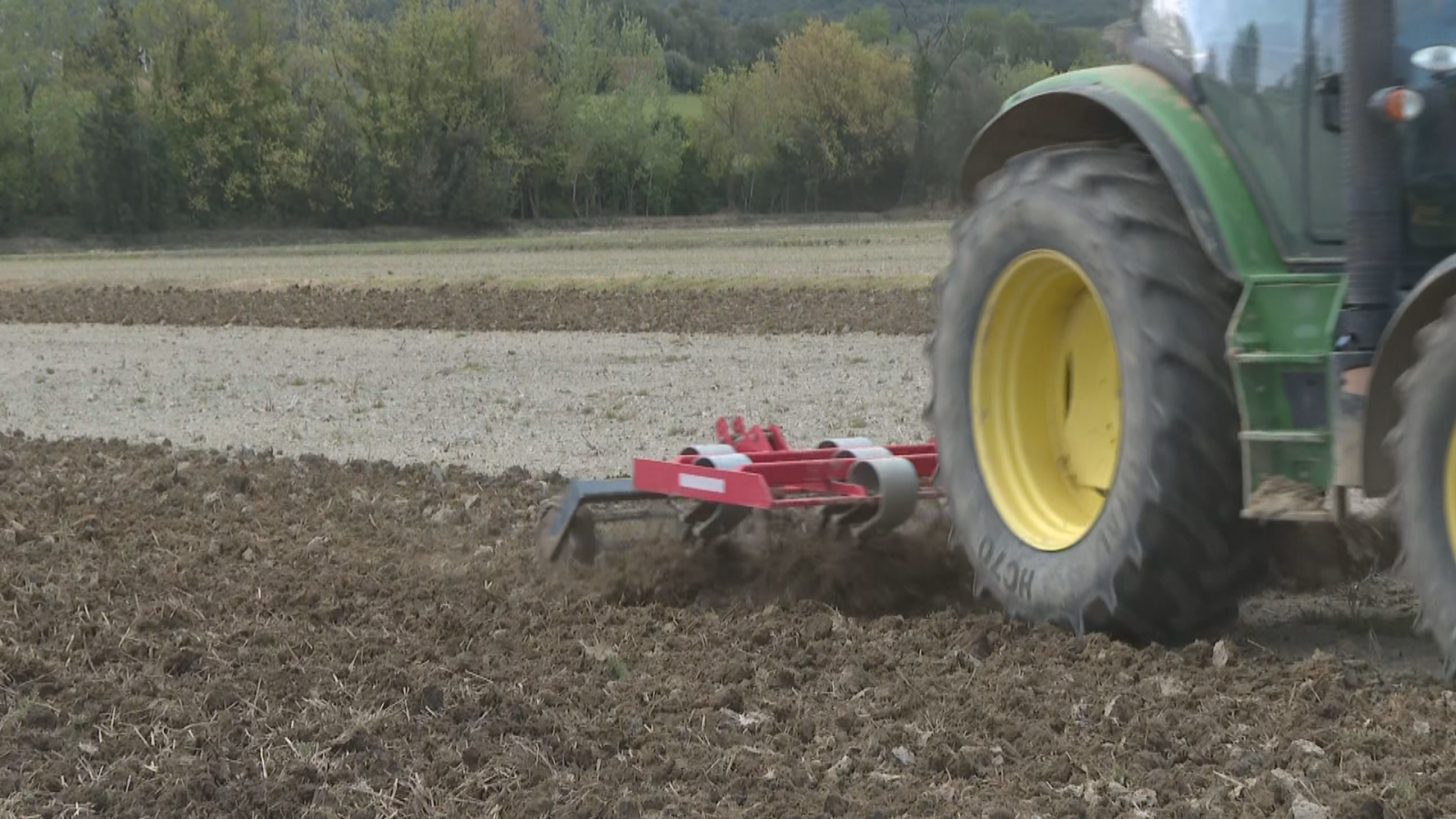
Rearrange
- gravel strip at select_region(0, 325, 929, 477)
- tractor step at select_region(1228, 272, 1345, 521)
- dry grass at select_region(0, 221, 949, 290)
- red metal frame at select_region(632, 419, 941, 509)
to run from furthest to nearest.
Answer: dry grass at select_region(0, 221, 949, 290), gravel strip at select_region(0, 325, 929, 477), red metal frame at select_region(632, 419, 941, 509), tractor step at select_region(1228, 272, 1345, 521)

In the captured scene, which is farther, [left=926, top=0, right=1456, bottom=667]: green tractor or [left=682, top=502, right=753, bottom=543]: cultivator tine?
[left=682, top=502, right=753, bottom=543]: cultivator tine

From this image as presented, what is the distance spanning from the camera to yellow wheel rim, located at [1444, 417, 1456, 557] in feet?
10.7

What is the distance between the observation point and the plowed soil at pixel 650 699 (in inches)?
134

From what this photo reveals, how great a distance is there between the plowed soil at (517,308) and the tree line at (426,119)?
32643 mm

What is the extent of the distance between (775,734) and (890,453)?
2.00m

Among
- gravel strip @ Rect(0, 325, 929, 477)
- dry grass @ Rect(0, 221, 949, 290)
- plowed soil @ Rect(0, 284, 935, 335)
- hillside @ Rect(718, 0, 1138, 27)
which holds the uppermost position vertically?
hillside @ Rect(718, 0, 1138, 27)

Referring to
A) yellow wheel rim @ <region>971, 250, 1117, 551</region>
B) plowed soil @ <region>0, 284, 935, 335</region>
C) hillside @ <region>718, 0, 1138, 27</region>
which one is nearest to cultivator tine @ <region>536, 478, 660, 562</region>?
yellow wheel rim @ <region>971, 250, 1117, 551</region>

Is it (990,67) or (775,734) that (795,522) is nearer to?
(775,734)

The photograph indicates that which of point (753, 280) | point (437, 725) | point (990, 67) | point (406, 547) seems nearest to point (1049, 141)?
point (437, 725)

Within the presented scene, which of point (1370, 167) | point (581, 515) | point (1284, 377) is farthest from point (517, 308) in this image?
point (1370, 167)

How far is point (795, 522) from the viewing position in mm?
5605

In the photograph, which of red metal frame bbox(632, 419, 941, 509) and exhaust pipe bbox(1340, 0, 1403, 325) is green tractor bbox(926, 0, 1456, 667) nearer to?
exhaust pipe bbox(1340, 0, 1403, 325)

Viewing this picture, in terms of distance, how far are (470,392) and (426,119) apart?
51.3 metres

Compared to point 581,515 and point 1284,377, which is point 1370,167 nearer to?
point 1284,377
